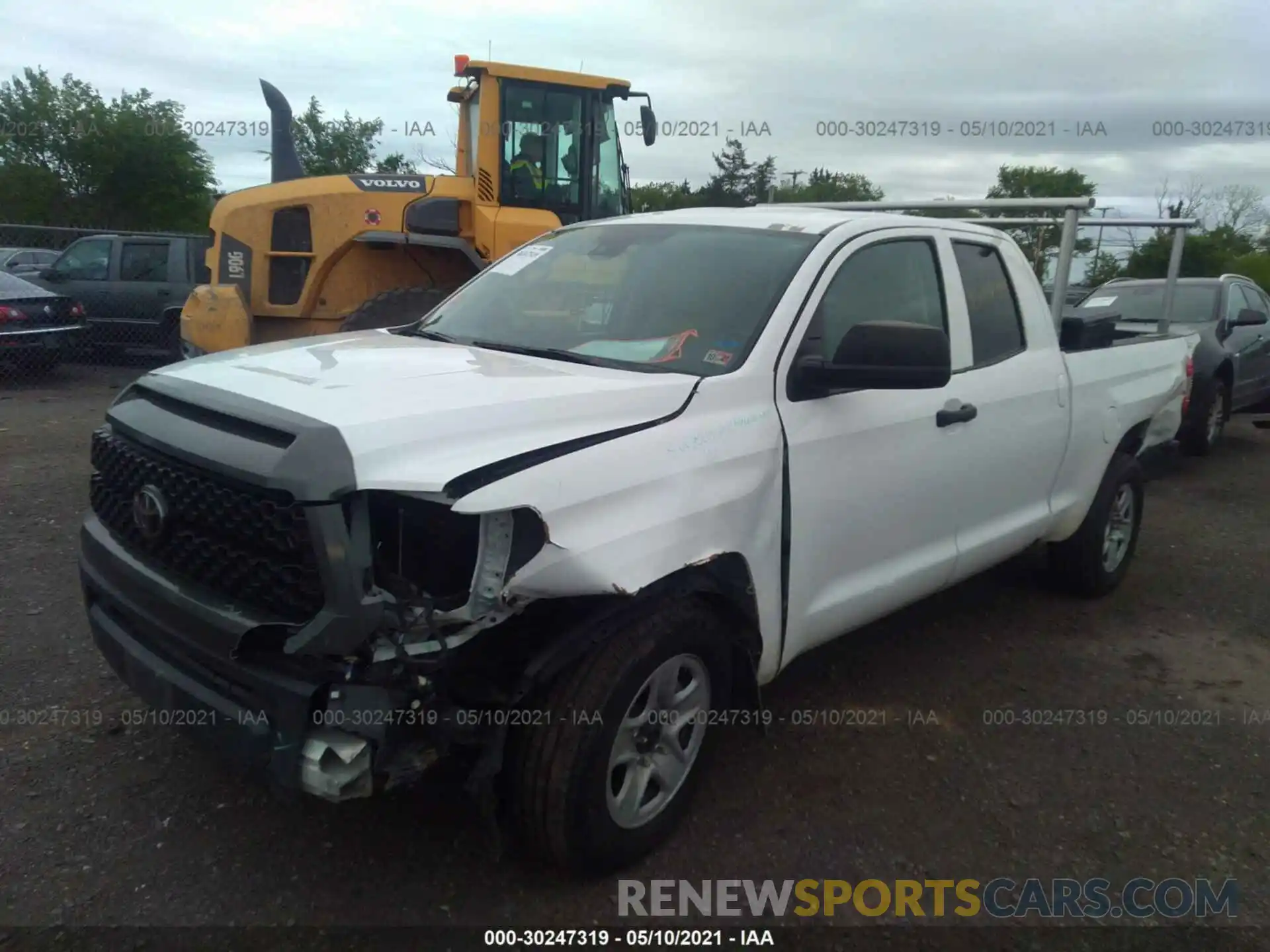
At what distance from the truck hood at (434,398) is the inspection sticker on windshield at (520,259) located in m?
0.84

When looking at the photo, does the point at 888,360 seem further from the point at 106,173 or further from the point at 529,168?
the point at 106,173

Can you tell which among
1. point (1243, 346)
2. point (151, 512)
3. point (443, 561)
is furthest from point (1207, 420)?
point (151, 512)

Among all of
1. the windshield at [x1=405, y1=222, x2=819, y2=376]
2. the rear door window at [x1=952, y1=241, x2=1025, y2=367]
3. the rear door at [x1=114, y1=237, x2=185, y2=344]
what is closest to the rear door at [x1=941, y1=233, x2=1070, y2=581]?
the rear door window at [x1=952, y1=241, x2=1025, y2=367]

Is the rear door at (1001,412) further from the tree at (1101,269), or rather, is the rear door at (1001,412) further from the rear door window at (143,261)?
the rear door window at (143,261)

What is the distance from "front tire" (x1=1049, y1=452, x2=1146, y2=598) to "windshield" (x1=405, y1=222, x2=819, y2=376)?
98.4 inches

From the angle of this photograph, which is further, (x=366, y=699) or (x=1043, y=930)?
(x=1043, y=930)

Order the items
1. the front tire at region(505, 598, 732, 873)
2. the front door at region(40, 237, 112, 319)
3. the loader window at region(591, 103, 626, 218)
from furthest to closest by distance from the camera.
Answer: the front door at region(40, 237, 112, 319) < the loader window at region(591, 103, 626, 218) < the front tire at region(505, 598, 732, 873)

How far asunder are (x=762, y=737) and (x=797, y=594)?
2.57ft

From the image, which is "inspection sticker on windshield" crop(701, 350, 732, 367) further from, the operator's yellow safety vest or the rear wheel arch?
the operator's yellow safety vest

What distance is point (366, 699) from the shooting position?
228 cm

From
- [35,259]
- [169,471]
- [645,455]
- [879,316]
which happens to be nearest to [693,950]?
[645,455]

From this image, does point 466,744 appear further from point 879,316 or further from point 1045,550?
point 1045,550

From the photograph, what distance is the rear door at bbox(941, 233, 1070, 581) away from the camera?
3.88 metres

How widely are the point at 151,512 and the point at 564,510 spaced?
1.15 meters
